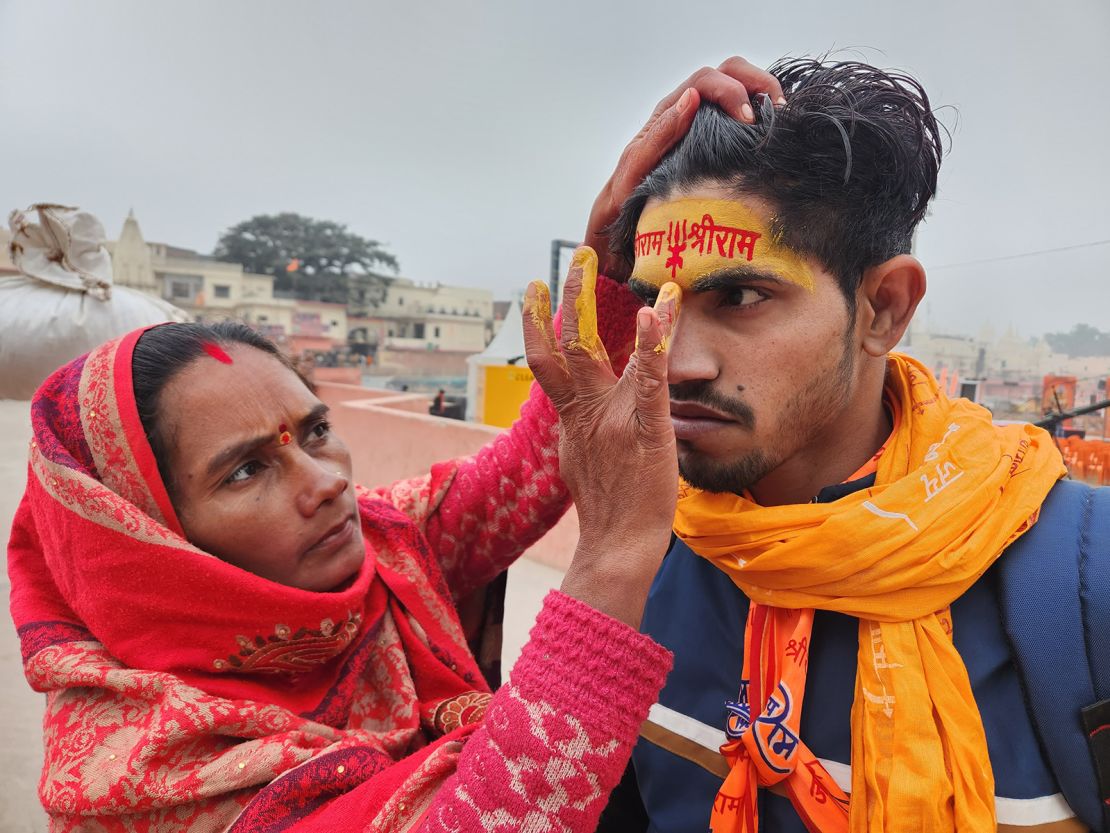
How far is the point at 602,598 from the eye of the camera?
1021 mm

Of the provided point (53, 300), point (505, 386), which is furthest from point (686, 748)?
point (505, 386)

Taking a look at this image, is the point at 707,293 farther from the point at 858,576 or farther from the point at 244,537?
the point at 244,537

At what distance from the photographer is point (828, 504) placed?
1.23m

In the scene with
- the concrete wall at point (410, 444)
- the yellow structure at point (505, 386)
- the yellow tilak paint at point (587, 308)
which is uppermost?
the yellow tilak paint at point (587, 308)

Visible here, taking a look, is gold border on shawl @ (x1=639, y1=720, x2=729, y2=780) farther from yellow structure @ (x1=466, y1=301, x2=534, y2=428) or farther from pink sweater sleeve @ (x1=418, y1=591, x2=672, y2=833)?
yellow structure @ (x1=466, y1=301, x2=534, y2=428)

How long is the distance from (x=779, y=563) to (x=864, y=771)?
0.36 m

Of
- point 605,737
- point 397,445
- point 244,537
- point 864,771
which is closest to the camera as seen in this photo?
point 605,737

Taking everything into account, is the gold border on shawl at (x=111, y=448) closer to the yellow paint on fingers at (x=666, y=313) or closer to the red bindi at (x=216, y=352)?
the red bindi at (x=216, y=352)

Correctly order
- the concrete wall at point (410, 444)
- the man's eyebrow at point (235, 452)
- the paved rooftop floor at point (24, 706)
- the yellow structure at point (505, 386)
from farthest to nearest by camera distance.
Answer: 1. the yellow structure at point (505, 386)
2. the concrete wall at point (410, 444)
3. the paved rooftop floor at point (24, 706)
4. the man's eyebrow at point (235, 452)

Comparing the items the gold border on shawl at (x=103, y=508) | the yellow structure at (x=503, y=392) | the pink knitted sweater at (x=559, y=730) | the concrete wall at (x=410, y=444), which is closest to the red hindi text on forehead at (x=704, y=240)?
the pink knitted sweater at (x=559, y=730)

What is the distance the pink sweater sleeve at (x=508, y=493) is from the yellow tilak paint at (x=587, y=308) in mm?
575

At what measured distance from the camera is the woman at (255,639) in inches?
39.3

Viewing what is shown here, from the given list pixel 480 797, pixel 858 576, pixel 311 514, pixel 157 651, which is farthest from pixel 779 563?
pixel 157 651

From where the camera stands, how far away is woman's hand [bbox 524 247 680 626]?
102 centimetres
